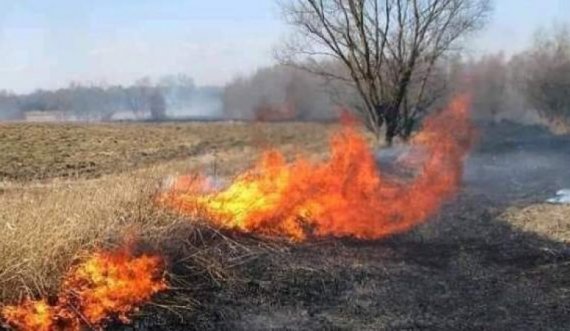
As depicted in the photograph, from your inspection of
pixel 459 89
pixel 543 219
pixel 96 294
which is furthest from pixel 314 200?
pixel 459 89

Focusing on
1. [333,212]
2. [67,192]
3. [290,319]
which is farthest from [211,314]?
[333,212]

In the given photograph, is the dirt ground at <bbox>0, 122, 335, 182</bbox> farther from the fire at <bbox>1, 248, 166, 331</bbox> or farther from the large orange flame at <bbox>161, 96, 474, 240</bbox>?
the fire at <bbox>1, 248, 166, 331</bbox>

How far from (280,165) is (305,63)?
10290 millimetres

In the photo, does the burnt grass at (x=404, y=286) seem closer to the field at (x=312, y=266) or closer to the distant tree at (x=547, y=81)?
the field at (x=312, y=266)

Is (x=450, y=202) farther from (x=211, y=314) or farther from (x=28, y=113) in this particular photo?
(x=28, y=113)

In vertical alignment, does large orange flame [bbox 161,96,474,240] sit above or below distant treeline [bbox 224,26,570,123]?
below

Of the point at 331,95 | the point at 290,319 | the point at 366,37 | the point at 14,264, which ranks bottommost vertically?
the point at 290,319

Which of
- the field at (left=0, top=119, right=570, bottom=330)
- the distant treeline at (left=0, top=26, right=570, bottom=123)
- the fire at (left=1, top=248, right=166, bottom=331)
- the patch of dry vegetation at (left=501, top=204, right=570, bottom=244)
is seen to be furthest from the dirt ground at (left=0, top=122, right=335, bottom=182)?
the fire at (left=1, top=248, right=166, bottom=331)

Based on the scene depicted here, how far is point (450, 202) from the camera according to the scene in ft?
42.6

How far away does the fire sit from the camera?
19.9ft

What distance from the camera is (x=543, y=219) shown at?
1072 cm

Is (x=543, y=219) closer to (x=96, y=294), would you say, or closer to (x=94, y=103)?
(x=96, y=294)

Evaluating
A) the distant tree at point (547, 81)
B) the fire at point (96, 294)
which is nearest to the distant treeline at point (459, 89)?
the distant tree at point (547, 81)

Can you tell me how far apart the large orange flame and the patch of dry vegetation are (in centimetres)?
145
